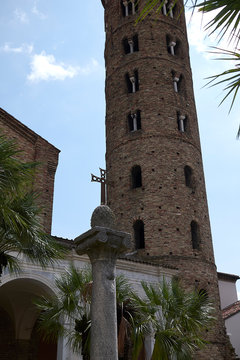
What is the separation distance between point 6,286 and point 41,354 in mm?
4159

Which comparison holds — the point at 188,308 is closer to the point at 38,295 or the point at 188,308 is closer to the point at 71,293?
the point at 71,293

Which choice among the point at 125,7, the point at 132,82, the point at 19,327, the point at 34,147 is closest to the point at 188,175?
the point at 132,82

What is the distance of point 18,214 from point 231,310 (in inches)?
792

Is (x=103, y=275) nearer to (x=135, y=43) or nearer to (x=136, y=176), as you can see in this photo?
(x=136, y=176)

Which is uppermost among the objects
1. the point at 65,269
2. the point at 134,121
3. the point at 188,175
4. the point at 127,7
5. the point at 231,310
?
the point at 127,7

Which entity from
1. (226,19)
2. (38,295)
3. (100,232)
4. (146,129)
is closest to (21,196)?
(100,232)

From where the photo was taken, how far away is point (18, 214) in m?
7.73

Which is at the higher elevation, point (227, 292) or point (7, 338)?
point (227, 292)

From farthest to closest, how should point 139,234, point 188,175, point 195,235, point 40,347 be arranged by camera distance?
point 188,175 → point 139,234 → point 195,235 → point 40,347

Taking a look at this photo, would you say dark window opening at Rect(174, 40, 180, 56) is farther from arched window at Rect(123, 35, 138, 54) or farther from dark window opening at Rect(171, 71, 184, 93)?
arched window at Rect(123, 35, 138, 54)

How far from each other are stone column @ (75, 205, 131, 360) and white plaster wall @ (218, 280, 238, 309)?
71.5 ft

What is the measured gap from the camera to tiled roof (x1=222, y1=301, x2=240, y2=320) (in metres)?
24.1

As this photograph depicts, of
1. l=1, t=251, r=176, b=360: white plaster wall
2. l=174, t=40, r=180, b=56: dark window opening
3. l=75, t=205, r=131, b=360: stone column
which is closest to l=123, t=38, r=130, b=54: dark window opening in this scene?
l=174, t=40, r=180, b=56: dark window opening

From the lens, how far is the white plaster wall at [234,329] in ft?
78.1
